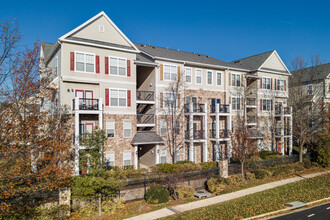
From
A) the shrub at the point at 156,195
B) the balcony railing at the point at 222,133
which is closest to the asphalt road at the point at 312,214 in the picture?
the shrub at the point at 156,195

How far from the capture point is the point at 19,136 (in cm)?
1197

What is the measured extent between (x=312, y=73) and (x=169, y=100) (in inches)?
866

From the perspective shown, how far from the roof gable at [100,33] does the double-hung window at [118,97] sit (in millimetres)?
4425

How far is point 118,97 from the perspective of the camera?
22.6 m

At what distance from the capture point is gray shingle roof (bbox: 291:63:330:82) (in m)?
32.4

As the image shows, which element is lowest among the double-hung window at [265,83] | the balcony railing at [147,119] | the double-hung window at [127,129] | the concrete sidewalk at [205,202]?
the concrete sidewalk at [205,202]

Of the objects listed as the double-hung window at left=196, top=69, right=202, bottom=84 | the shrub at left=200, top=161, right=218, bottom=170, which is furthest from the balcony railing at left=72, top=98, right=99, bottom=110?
the double-hung window at left=196, top=69, right=202, bottom=84

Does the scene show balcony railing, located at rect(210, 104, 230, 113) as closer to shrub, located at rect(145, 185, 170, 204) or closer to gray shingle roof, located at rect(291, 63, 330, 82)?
gray shingle roof, located at rect(291, 63, 330, 82)

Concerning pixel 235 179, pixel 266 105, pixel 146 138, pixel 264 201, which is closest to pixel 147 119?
pixel 146 138

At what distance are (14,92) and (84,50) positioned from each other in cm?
955

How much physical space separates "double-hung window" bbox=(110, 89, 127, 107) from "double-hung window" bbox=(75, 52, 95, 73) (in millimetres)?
2811

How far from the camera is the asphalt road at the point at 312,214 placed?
42.3ft

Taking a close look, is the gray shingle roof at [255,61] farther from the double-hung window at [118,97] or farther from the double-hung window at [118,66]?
the double-hung window at [118,97]

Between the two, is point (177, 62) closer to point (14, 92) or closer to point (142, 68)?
point (142, 68)
